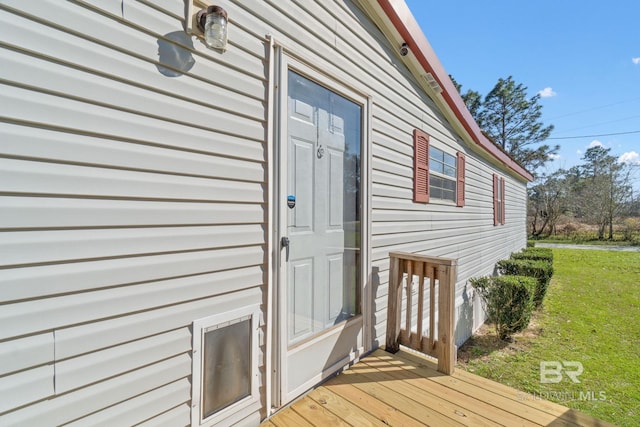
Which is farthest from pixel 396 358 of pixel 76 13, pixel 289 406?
pixel 76 13

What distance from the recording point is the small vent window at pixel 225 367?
149cm

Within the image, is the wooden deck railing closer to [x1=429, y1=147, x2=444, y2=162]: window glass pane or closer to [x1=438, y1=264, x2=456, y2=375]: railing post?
[x1=438, y1=264, x2=456, y2=375]: railing post

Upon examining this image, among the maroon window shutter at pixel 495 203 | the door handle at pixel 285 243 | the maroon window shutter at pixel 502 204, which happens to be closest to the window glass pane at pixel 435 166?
the door handle at pixel 285 243

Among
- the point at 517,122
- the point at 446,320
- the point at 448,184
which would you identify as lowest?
the point at 446,320

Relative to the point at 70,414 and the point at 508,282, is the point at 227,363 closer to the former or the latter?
the point at 70,414

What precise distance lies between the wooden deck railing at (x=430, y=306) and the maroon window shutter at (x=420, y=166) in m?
1.17

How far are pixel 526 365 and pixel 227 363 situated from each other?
4.11 metres

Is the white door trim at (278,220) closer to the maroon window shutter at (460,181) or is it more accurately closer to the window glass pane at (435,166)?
the window glass pane at (435,166)

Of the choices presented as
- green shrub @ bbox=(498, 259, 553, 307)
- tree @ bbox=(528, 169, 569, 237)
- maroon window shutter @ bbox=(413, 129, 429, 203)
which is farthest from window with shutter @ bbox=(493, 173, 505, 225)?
tree @ bbox=(528, 169, 569, 237)

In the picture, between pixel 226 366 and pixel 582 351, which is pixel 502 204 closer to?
pixel 582 351

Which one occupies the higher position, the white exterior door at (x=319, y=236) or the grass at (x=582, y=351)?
the white exterior door at (x=319, y=236)

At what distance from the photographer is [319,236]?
223 cm

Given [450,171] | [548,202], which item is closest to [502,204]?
[450,171]

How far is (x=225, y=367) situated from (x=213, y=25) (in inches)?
69.4
